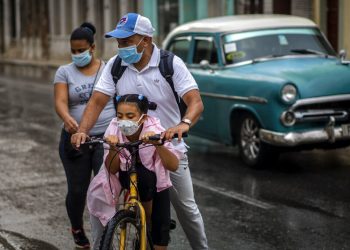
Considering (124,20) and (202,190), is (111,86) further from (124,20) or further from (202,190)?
(202,190)

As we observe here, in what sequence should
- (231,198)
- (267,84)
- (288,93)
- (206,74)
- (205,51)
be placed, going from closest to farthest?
(231,198) < (288,93) < (267,84) < (206,74) < (205,51)

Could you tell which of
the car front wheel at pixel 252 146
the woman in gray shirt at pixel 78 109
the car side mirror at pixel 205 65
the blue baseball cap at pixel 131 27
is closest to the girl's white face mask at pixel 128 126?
the blue baseball cap at pixel 131 27

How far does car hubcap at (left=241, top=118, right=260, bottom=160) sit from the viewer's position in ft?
31.7

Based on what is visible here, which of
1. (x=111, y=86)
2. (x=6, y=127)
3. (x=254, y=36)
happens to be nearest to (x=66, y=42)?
(x=6, y=127)

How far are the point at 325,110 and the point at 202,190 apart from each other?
1.86 metres

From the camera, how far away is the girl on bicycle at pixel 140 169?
4723mm

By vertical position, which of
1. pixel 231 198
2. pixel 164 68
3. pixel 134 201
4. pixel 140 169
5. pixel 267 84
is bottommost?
pixel 231 198

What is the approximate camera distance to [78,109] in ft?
20.6

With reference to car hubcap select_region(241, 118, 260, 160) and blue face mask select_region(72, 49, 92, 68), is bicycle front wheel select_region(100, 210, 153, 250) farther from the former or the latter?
car hubcap select_region(241, 118, 260, 160)

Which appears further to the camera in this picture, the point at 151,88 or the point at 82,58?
the point at 82,58

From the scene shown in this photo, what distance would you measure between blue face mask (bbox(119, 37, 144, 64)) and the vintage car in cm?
427

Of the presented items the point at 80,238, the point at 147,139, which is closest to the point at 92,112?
the point at 147,139

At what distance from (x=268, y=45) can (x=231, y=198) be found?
2916 mm

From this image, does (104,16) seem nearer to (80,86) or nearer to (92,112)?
(80,86)
